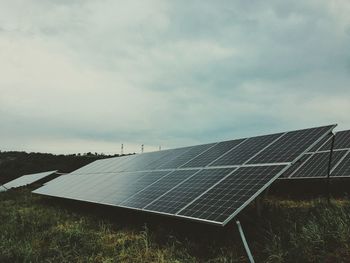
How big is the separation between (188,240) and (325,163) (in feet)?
30.4

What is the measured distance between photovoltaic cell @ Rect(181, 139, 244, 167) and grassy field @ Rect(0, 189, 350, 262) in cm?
201

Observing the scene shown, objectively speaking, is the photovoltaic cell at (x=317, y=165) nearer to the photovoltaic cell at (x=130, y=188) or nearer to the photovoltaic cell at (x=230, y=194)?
the photovoltaic cell at (x=130, y=188)

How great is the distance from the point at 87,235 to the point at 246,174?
4.54 meters

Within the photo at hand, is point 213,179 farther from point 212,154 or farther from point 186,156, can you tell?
point 186,156

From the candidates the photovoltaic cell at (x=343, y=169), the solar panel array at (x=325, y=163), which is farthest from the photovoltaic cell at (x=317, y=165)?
the photovoltaic cell at (x=343, y=169)

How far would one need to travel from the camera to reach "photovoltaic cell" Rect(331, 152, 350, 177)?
13191mm

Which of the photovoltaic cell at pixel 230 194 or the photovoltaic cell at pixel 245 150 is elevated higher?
the photovoltaic cell at pixel 245 150

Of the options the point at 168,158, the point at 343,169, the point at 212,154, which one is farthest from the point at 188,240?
the point at 343,169

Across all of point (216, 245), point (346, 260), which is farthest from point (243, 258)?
point (346, 260)

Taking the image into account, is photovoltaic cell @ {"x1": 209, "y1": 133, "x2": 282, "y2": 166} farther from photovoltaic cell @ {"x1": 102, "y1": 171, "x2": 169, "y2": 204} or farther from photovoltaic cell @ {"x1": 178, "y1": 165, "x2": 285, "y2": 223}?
photovoltaic cell @ {"x1": 102, "y1": 171, "x2": 169, "y2": 204}

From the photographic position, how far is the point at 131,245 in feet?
27.6

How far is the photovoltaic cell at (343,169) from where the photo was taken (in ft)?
43.3

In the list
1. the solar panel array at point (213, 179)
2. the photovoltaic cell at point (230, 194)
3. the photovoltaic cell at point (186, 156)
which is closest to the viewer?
the photovoltaic cell at point (230, 194)

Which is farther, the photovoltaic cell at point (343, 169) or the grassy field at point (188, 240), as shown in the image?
the photovoltaic cell at point (343, 169)
